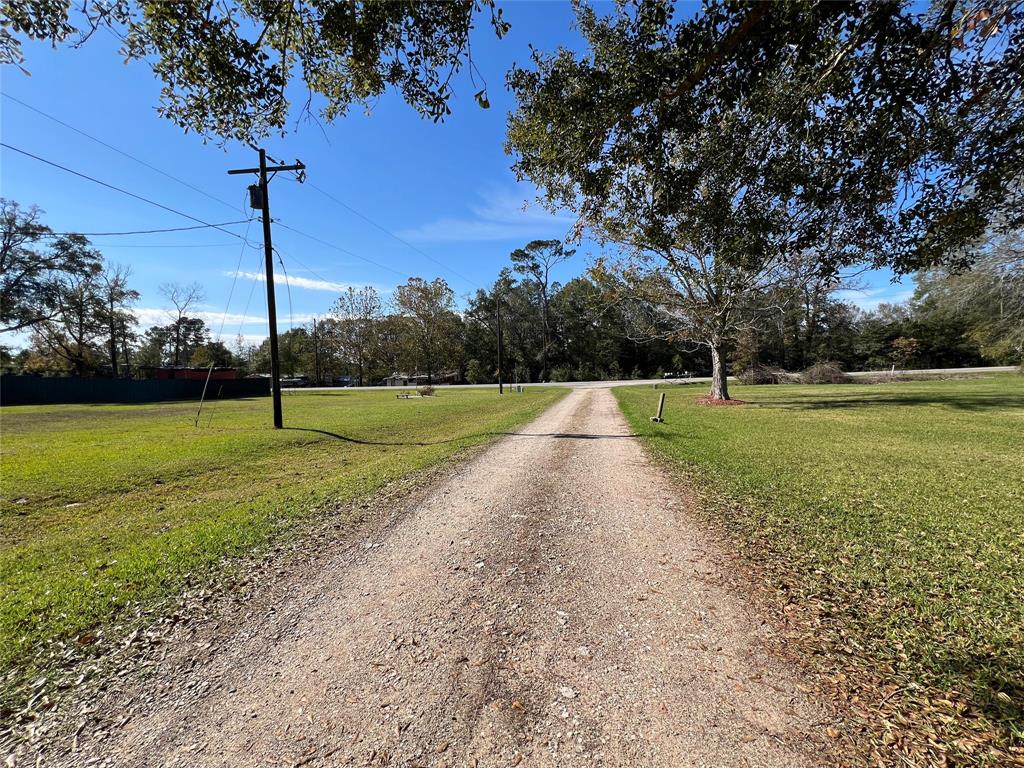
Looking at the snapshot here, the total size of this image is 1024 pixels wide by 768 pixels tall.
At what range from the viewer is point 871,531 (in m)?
4.55

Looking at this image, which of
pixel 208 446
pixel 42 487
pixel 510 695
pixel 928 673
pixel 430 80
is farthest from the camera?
pixel 208 446

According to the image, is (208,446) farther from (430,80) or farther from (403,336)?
(403,336)

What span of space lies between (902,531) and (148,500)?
10.1 m

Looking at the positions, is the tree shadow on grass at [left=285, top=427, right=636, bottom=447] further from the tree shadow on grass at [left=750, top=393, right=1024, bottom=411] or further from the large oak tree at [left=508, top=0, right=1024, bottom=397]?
the tree shadow on grass at [left=750, top=393, right=1024, bottom=411]

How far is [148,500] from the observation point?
6.51 m

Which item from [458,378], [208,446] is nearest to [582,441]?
[208,446]

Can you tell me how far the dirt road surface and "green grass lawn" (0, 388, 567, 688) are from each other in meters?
1.21

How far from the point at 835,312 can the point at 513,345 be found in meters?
41.4

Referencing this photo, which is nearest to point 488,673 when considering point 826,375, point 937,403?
point 937,403

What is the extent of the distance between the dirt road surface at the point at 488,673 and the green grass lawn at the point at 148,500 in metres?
1.21

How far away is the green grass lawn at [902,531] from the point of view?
2588 mm

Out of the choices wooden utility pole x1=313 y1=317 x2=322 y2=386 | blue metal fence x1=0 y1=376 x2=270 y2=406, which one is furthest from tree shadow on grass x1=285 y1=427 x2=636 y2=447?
wooden utility pole x1=313 y1=317 x2=322 y2=386

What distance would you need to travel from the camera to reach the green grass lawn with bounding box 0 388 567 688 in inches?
136

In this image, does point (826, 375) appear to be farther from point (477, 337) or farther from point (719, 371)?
point (477, 337)
